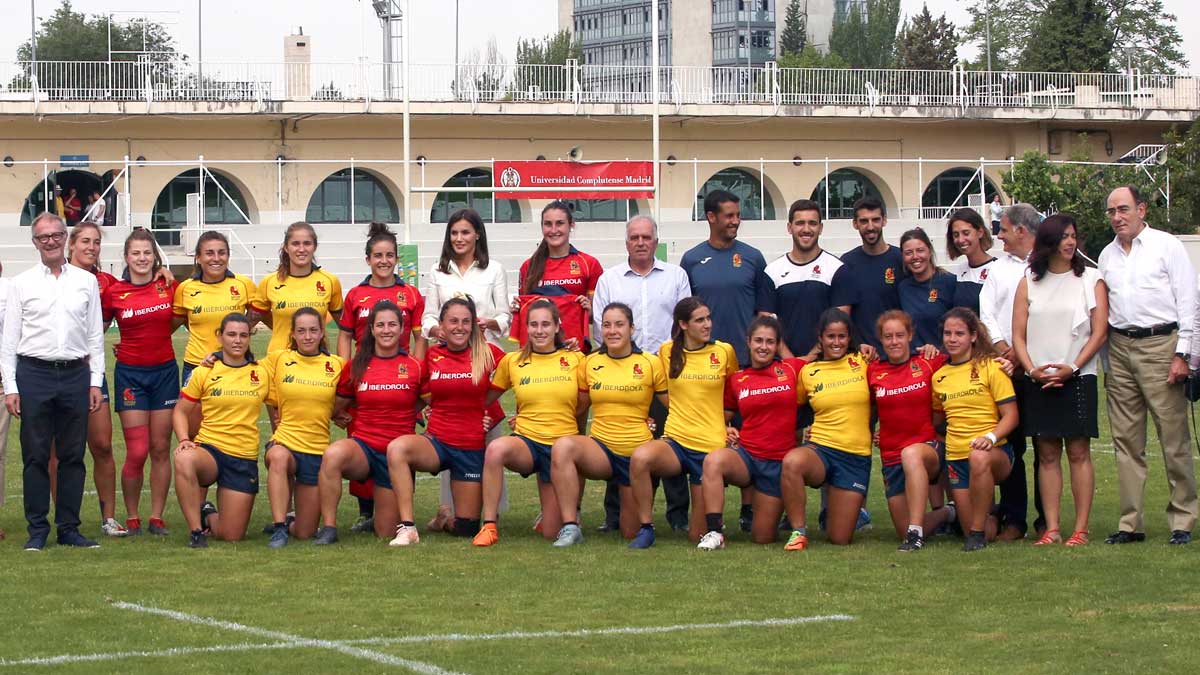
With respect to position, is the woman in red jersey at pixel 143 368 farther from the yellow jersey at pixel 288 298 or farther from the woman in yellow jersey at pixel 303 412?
the woman in yellow jersey at pixel 303 412

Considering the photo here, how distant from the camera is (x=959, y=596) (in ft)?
24.1

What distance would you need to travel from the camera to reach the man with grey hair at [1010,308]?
29.7ft

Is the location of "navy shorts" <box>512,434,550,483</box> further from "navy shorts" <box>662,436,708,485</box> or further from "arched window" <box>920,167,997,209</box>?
"arched window" <box>920,167,997,209</box>

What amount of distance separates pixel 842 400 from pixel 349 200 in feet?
106

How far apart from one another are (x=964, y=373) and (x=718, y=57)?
338 feet

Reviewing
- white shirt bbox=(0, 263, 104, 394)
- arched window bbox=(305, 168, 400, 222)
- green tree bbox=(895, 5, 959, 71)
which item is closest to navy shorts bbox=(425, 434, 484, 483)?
white shirt bbox=(0, 263, 104, 394)

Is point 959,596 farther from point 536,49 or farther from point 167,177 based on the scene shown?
point 536,49

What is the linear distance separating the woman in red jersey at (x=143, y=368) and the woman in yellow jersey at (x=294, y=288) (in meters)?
0.56

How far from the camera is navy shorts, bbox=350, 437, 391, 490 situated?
931 cm

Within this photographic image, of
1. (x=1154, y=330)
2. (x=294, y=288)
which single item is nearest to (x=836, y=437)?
(x=1154, y=330)

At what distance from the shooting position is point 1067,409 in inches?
344

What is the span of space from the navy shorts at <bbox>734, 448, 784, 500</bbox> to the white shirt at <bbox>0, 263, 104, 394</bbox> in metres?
3.59

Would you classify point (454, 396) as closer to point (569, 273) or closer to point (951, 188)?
point (569, 273)

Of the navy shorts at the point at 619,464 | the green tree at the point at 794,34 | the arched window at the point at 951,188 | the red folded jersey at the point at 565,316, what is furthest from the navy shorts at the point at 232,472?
the green tree at the point at 794,34
